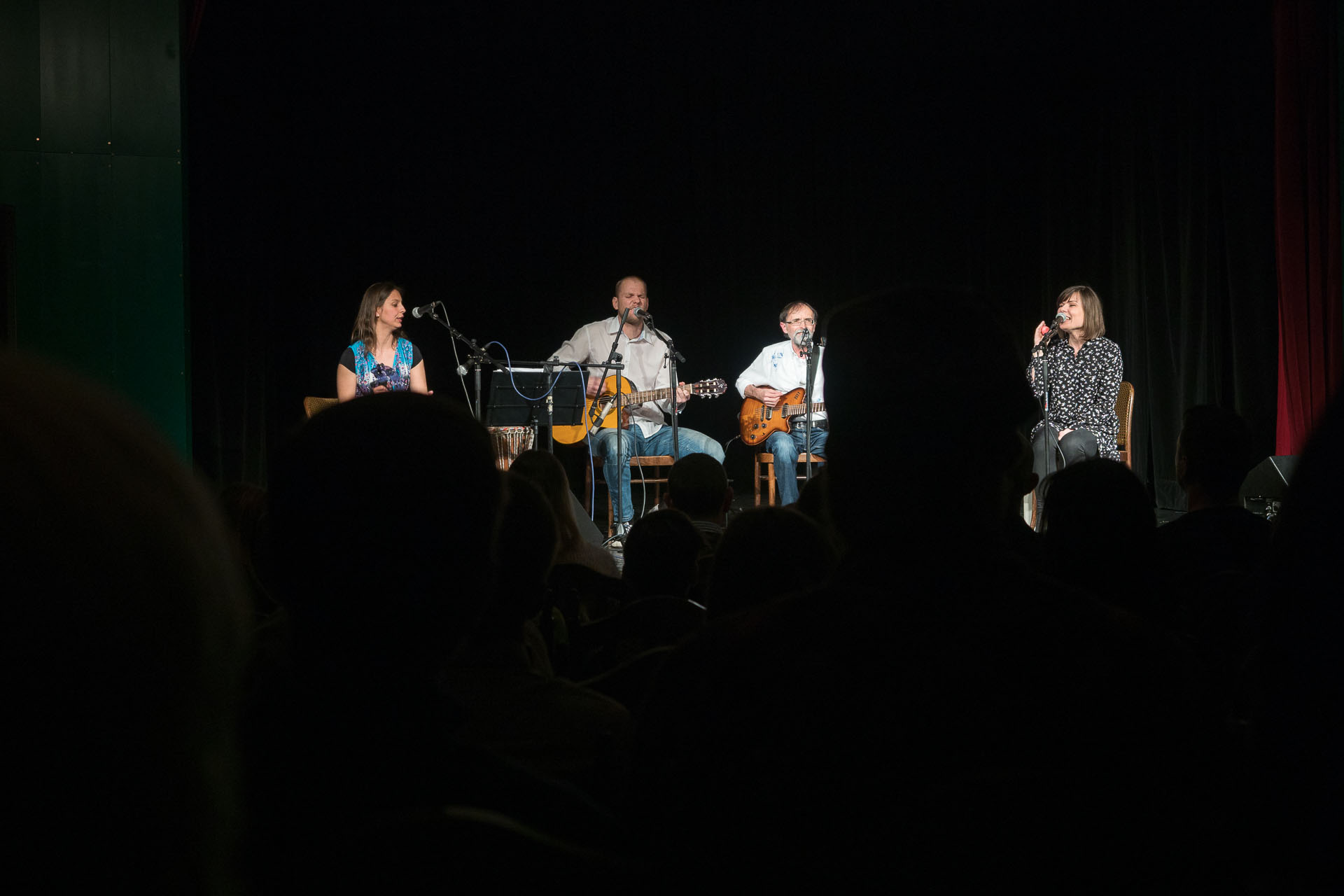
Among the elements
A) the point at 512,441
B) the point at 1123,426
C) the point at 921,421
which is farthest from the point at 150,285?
the point at 1123,426

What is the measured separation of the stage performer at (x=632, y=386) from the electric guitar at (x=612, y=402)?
47 millimetres

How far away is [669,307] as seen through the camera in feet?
27.8

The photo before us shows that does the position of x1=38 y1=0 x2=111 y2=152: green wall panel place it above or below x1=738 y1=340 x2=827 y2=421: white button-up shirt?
above

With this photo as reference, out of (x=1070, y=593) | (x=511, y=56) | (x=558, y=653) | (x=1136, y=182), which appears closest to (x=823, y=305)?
(x=1136, y=182)

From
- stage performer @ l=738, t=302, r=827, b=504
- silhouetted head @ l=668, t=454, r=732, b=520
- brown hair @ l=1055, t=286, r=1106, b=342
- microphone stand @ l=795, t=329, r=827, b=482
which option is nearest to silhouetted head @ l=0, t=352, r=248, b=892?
silhouetted head @ l=668, t=454, r=732, b=520

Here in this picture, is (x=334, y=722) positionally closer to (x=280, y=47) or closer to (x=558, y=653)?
(x=558, y=653)

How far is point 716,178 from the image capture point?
A: 8.48m

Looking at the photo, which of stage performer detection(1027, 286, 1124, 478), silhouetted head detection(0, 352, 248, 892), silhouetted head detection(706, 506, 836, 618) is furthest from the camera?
stage performer detection(1027, 286, 1124, 478)

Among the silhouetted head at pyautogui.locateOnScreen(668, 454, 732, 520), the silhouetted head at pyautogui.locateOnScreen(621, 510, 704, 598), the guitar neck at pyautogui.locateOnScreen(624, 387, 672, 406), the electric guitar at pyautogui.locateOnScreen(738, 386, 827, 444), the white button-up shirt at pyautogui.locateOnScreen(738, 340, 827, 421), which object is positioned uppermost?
the white button-up shirt at pyautogui.locateOnScreen(738, 340, 827, 421)

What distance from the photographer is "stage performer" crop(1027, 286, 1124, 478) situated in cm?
620

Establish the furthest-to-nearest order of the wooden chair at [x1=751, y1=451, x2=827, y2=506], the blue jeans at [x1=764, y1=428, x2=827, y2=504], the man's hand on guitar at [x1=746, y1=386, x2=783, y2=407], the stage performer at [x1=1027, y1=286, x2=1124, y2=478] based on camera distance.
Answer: the man's hand on guitar at [x1=746, y1=386, x2=783, y2=407]
the wooden chair at [x1=751, y1=451, x2=827, y2=506]
the blue jeans at [x1=764, y1=428, x2=827, y2=504]
the stage performer at [x1=1027, y1=286, x2=1124, y2=478]

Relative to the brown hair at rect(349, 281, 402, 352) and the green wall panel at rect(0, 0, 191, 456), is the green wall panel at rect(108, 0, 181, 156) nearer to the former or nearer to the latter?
the green wall panel at rect(0, 0, 191, 456)

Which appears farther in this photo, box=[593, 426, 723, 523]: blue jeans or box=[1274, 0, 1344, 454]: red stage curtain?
box=[593, 426, 723, 523]: blue jeans

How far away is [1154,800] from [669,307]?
7.85m
